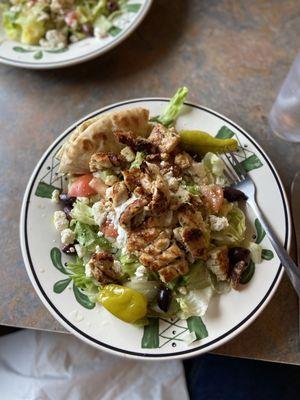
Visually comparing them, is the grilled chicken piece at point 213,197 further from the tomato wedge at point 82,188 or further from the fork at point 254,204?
the tomato wedge at point 82,188

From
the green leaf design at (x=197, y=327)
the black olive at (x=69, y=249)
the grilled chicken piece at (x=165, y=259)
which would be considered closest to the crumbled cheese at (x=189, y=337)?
the green leaf design at (x=197, y=327)

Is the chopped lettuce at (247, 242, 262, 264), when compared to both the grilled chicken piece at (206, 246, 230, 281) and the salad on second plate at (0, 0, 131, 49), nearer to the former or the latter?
the grilled chicken piece at (206, 246, 230, 281)

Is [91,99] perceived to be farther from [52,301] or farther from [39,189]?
[52,301]

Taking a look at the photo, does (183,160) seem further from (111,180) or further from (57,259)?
(57,259)

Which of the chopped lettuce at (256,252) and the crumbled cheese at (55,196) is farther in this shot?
the crumbled cheese at (55,196)

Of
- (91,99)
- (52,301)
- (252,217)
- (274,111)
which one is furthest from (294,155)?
(52,301)

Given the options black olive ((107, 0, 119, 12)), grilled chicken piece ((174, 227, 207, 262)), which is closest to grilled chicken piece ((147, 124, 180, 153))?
grilled chicken piece ((174, 227, 207, 262))

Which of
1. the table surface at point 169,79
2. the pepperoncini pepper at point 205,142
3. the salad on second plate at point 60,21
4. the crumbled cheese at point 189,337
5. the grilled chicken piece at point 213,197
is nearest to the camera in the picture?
the crumbled cheese at point 189,337
